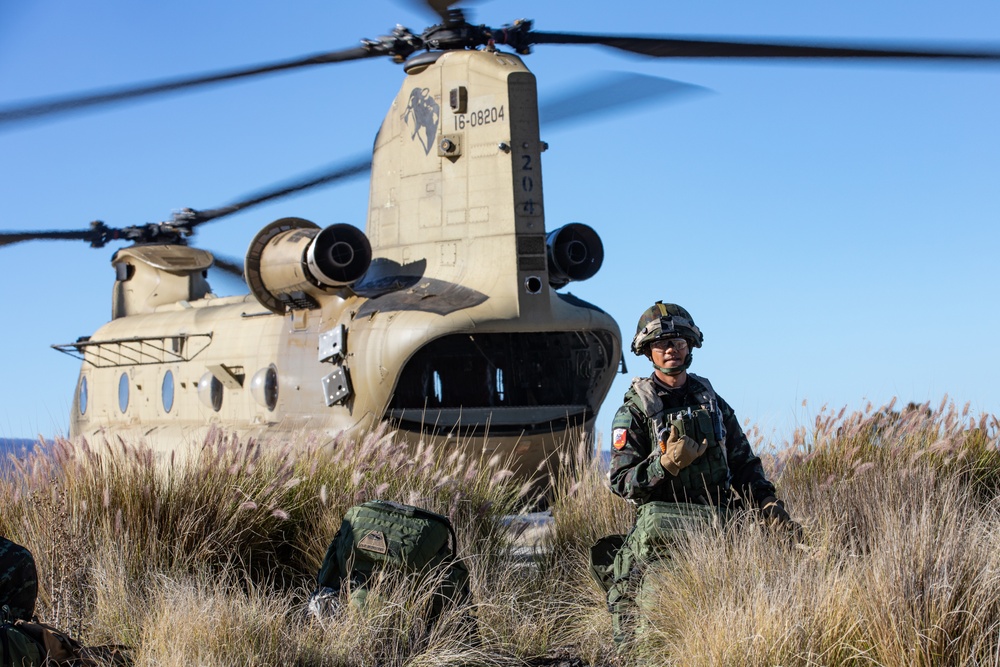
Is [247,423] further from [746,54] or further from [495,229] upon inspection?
[746,54]

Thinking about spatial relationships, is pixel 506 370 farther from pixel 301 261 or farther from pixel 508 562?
pixel 508 562

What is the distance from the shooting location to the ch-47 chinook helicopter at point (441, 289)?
10.2 m

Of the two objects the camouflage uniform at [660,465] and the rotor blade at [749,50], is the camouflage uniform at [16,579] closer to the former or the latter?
the camouflage uniform at [660,465]

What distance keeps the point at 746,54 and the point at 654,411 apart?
13.1ft

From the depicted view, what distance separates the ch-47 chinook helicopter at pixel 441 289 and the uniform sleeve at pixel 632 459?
457 centimetres

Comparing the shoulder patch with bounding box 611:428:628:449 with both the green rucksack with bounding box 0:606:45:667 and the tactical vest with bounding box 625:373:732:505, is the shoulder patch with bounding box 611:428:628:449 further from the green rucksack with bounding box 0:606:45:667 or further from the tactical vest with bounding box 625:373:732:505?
the green rucksack with bounding box 0:606:45:667

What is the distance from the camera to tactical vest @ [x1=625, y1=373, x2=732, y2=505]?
16.6 ft

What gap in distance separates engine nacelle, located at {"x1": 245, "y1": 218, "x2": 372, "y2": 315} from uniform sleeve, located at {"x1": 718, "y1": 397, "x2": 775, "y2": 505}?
6.02 m

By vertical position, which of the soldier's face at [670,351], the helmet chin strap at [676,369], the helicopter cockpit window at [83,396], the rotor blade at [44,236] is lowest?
the helmet chin strap at [676,369]

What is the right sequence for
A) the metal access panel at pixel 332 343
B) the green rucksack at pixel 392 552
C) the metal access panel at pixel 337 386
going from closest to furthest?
the green rucksack at pixel 392 552, the metal access panel at pixel 337 386, the metal access panel at pixel 332 343

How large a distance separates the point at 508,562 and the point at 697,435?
235 cm

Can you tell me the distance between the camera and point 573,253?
11.3 meters

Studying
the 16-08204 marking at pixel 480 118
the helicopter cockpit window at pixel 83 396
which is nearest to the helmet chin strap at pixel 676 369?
the 16-08204 marking at pixel 480 118

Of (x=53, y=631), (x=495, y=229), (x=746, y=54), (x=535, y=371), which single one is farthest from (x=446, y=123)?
(x=53, y=631)
